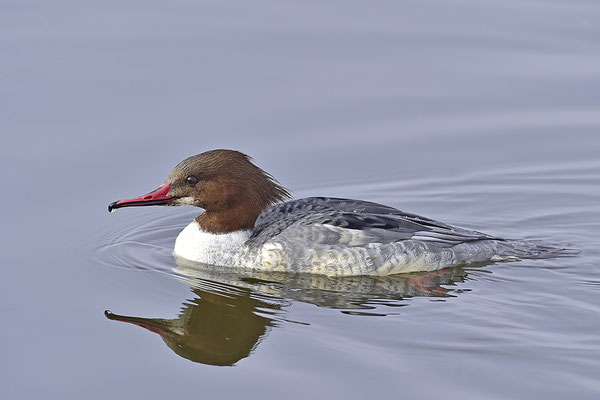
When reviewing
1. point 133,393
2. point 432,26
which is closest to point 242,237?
point 133,393

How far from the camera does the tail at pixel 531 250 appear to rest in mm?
10969

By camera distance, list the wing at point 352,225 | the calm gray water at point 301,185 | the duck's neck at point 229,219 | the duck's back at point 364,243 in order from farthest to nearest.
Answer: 1. the duck's neck at point 229,219
2. the wing at point 352,225
3. the duck's back at point 364,243
4. the calm gray water at point 301,185

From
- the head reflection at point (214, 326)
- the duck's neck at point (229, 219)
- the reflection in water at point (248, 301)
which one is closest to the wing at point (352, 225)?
the duck's neck at point (229, 219)

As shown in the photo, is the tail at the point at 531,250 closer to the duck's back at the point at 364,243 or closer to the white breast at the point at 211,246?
the duck's back at the point at 364,243

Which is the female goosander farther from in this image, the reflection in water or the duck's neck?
the reflection in water

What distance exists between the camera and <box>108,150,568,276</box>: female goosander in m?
10.8

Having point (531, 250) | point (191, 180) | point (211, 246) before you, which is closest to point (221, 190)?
point (191, 180)

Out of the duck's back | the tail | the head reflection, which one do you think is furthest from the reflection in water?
the tail

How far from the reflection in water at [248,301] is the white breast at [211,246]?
0.46ft

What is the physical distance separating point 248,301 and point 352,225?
4.94 ft

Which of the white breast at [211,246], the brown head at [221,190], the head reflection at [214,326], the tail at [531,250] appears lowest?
the head reflection at [214,326]

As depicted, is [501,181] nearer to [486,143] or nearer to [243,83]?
[486,143]

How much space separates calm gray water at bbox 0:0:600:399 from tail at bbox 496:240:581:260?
8.1 inches

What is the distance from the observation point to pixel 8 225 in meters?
11.3
